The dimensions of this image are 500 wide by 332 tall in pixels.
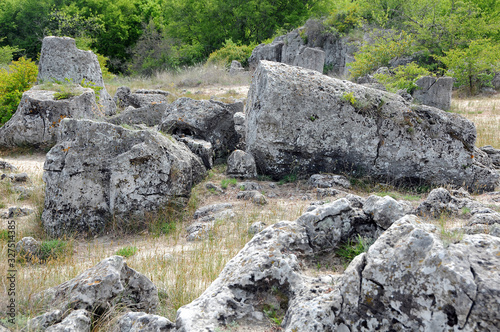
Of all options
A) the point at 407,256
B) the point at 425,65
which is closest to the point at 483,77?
the point at 425,65

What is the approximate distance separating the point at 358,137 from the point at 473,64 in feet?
39.8

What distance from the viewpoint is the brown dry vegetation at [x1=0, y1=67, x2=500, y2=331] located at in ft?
12.1

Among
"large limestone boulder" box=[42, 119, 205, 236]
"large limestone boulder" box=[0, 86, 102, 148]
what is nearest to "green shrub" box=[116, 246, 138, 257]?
"large limestone boulder" box=[42, 119, 205, 236]

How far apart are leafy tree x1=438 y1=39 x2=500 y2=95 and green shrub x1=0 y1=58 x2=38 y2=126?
16422 millimetres

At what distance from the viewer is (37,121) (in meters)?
10.8

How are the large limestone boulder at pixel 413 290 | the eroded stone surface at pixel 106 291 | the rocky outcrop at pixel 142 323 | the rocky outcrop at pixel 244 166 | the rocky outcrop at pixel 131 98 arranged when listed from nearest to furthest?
the large limestone boulder at pixel 413 290 → the rocky outcrop at pixel 142 323 → the eroded stone surface at pixel 106 291 → the rocky outcrop at pixel 244 166 → the rocky outcrop at pixel 131 98

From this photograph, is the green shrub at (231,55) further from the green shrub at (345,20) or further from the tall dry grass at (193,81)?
the green shrub at (345,20)

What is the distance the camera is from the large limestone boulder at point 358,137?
7988mm

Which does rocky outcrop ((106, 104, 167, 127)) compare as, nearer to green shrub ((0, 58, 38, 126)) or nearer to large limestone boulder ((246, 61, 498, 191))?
green shrub ((0, 58, 38, 126))

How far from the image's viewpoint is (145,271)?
4.40m

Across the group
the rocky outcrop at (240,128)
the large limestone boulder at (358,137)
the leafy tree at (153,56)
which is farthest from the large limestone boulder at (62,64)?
the leafy tree at (153,56)

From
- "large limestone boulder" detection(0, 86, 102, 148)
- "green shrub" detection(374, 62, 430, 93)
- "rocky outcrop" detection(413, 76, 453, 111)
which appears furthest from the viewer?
"green shrub" detection(374, 62, 430, 93)

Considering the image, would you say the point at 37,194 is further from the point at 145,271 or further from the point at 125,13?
the point at 125,13

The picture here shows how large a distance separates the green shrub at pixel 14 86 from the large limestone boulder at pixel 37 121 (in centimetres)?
199
